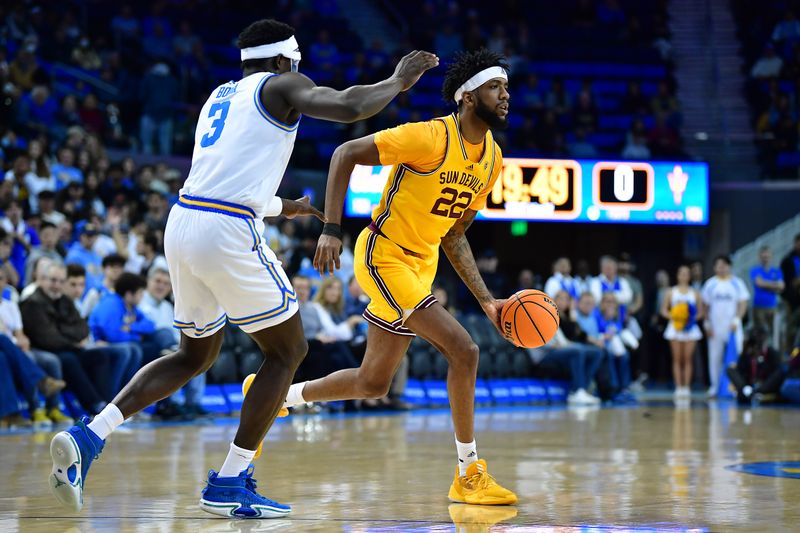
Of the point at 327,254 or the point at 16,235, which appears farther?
the point at 16,235

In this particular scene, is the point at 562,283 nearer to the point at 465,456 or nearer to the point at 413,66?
the point at 465,456

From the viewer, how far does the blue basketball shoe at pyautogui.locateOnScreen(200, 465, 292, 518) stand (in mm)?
5062

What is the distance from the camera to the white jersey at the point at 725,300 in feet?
54.1

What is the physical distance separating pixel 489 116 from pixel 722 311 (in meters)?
11.3

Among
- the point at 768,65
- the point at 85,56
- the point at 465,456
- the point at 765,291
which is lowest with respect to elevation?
the point at 465,456

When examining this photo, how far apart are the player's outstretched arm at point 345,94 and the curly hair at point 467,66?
40.3 inches

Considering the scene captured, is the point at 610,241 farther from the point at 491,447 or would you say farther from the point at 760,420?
the point at 491,447

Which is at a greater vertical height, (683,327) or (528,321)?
(528,321)

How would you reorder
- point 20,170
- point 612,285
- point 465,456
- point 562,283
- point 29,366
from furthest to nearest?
point 612,285, point 562,283, point 20,170, point 29,366, point 465,456

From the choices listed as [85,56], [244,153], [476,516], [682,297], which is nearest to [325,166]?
[85,56]

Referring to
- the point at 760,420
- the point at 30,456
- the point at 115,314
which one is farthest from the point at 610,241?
the point at 30,456

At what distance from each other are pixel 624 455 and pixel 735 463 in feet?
2.76

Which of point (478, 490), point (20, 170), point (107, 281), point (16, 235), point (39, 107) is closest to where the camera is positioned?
point (478, 490)

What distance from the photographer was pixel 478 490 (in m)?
5.60
